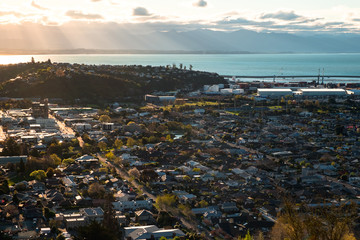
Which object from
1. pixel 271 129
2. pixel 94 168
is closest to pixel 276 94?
pixel 271 129

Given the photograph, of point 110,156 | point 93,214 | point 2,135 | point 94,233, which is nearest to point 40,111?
point 2,135

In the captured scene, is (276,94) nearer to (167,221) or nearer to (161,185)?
(161,185)

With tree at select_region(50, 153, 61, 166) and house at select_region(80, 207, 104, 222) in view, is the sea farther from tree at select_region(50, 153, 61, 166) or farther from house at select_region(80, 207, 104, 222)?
house at select_region(80, 207, 104, 222)

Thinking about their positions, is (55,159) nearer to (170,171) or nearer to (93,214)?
(170,171)

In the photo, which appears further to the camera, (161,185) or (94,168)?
(94,168)

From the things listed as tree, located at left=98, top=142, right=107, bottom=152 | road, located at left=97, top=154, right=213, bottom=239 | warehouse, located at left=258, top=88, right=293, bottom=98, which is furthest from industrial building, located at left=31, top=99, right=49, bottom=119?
warehouse, located at left=258, top=88, right=293, bottom=98

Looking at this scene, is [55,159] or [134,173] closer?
[134,173]
